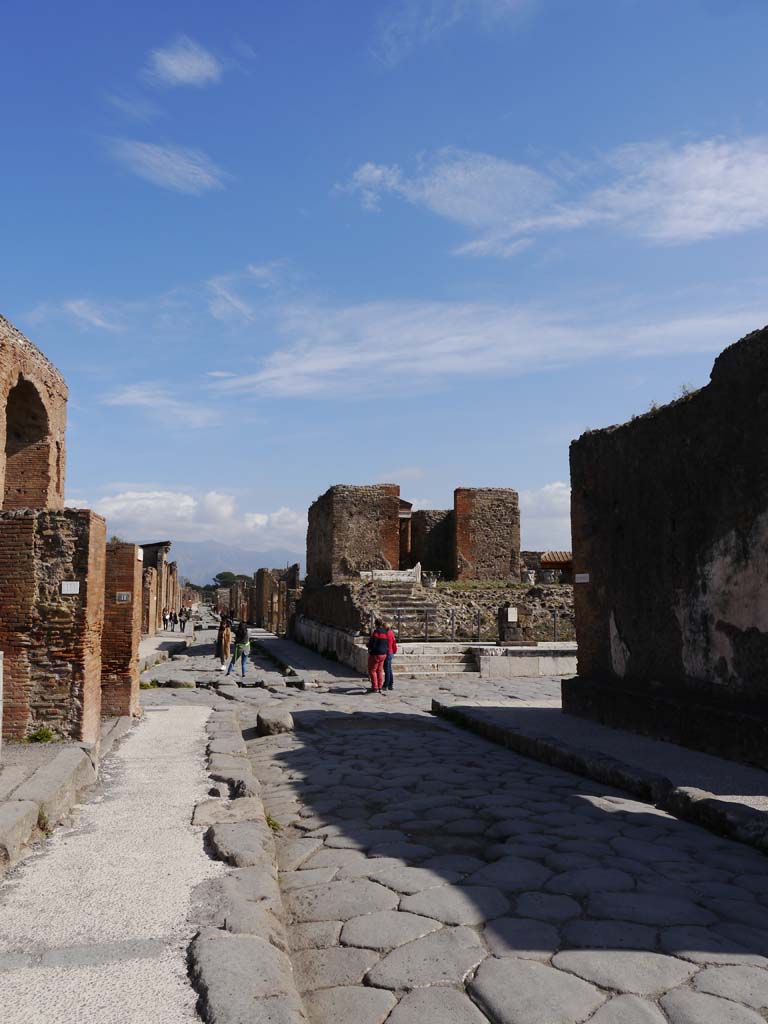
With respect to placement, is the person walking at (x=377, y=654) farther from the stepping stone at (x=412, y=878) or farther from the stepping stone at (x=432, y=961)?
the stepping stone at (x=432, y=961)

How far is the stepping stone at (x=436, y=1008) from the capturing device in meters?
2.65

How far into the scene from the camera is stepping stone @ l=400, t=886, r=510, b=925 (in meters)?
3.54

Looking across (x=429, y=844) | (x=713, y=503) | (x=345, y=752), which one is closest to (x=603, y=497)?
(x=713, y=503)

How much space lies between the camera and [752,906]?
12.2 ft

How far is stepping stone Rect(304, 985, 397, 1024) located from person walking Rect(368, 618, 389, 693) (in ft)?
34.3

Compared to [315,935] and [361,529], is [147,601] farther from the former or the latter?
[315,935]

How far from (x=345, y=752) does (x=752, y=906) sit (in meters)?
4.74

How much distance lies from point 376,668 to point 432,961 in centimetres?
1054

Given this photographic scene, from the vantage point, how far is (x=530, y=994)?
9.21 ft

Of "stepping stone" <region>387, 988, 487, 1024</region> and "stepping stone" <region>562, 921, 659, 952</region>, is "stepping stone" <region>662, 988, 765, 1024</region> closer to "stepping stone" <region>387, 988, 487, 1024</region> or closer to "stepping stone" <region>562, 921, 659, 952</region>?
"stepping stone" <region>562, 921, 659, 952</region>

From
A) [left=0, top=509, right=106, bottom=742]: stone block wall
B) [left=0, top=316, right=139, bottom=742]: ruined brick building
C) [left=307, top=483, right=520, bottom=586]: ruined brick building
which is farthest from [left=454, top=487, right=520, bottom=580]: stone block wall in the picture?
[left=0, top=509, right=106, bottom=742]: stone block wall

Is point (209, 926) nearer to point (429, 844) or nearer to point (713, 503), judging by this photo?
point (429, 844)

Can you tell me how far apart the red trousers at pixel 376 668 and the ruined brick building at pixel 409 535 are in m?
14.0

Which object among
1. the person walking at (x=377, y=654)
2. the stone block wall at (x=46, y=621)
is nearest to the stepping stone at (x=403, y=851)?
the stone block wall at (x=46, y=621)
